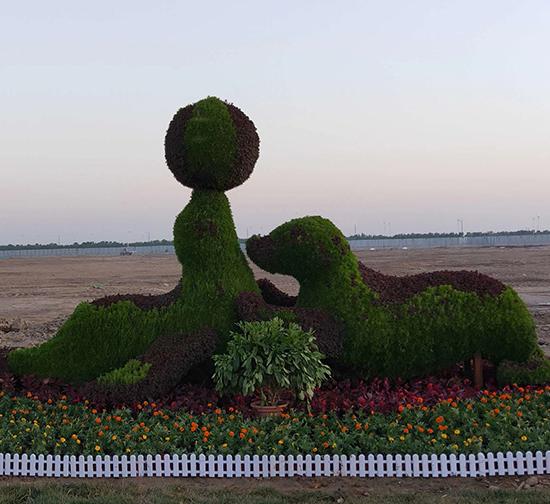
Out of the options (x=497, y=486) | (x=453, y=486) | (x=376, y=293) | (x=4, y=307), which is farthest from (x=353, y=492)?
(x=4, y=307)

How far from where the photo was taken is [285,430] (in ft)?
22.3

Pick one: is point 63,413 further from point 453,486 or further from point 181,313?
point 453,486

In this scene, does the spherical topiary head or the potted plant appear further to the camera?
the spherical topiary head

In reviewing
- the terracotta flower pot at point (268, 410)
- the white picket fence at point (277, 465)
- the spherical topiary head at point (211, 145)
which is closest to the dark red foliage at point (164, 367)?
the terracotta flower pot at point (268, 410)

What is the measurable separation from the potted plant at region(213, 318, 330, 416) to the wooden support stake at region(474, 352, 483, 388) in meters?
2.35

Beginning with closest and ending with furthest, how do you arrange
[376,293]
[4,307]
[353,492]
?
[353,492] < [376,293] < [4,307]

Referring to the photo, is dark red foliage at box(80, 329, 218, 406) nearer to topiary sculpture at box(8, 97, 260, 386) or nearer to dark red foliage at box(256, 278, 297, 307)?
topiary sculpture at box(8, 97, 260, 386)

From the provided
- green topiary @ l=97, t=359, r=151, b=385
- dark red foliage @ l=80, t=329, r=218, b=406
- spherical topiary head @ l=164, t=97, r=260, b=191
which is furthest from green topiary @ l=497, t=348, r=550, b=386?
green topiary @ l=97, t=359, r=151, b=385

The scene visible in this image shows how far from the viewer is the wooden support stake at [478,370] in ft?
28.3

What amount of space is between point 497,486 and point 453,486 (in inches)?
16.5

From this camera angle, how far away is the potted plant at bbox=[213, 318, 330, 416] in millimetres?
7367

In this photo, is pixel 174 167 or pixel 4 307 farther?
pixel 4 307

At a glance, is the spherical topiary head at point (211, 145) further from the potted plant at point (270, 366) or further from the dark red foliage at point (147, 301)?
the potted plant at point (270, 366)

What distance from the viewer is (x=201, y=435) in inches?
267
